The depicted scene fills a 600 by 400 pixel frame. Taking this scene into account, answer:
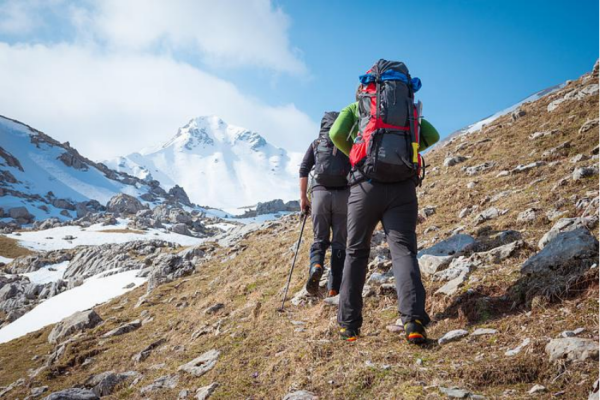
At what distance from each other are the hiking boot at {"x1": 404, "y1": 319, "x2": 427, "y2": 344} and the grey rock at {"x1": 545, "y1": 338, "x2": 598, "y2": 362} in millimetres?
1211

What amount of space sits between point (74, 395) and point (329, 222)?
17.1ft

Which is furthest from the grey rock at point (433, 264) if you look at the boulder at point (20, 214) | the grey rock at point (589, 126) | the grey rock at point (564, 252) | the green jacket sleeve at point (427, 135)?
the boulder at point (20, 214)

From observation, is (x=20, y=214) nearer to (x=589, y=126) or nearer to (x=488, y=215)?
(x=488, y=215)

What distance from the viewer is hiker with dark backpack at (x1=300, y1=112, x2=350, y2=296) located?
6.66 m

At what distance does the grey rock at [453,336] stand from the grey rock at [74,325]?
38.9ft

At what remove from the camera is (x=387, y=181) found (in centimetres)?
444

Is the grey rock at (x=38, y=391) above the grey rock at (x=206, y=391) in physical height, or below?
below

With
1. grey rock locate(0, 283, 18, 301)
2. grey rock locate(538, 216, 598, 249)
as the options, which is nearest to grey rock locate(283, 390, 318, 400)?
grey rock locate(538, 216, 598, 249)

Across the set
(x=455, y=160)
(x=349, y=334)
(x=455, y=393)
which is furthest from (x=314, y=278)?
(x=455, y=160)

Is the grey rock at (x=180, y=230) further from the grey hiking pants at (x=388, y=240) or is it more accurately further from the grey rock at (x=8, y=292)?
the grey hiking pants at (x=388, y=240)

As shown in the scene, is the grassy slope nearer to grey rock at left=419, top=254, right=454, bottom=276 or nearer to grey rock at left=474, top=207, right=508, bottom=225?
grey rock at left=474, top=207, right=508, bottom=225

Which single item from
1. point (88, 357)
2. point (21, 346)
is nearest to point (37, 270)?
point (21, 346)

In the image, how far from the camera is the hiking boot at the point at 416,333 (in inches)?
159

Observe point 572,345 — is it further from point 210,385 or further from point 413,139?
point 210,385
